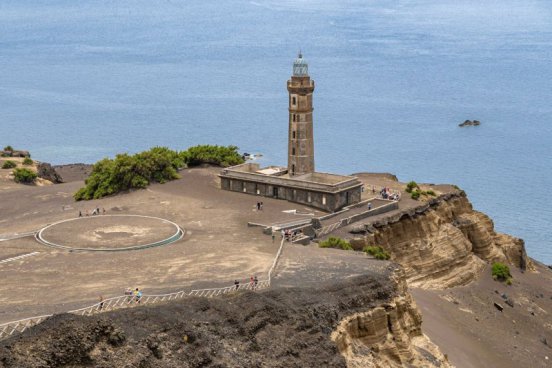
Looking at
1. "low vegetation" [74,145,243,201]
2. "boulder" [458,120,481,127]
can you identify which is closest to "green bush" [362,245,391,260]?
"low vegetation" [74,145,243,201]

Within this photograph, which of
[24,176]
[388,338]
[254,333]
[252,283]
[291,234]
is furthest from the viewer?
[24,176]

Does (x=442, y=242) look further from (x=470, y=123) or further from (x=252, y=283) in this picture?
(x=470, y=123)

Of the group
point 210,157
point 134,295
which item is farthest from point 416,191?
point 134,295

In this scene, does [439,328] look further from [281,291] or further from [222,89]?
[222,89]

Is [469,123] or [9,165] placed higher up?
[469,123]

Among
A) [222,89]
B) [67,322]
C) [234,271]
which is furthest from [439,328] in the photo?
[222,89]
